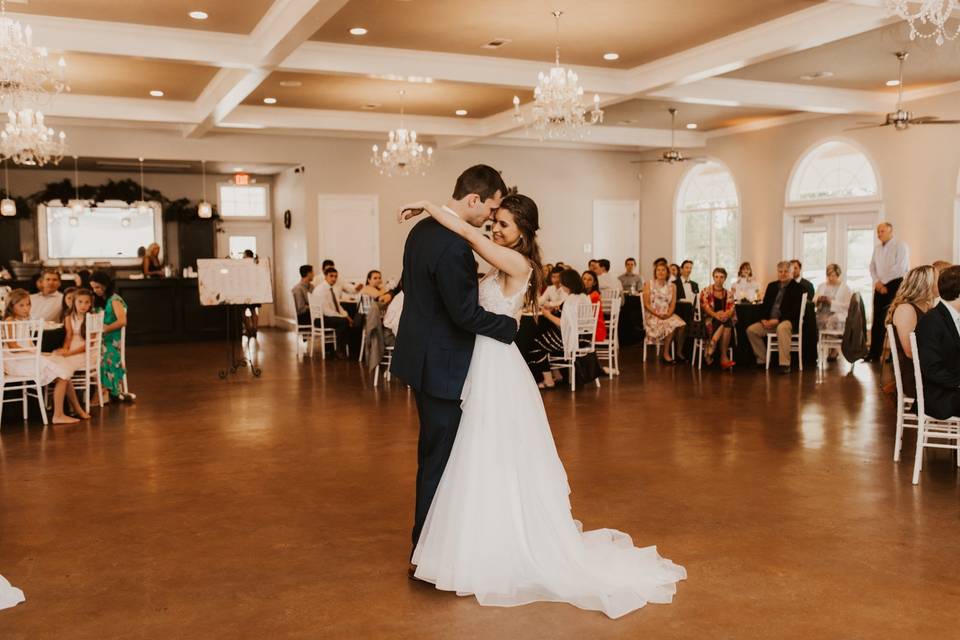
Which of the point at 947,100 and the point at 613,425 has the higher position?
the point at 947,100

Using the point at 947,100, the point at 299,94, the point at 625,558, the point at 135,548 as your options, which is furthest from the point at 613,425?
the point at 947,100

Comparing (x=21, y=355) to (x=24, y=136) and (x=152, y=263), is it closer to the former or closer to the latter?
(x=24, y=136)

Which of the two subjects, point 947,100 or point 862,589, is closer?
point 862,589

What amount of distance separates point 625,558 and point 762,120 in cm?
1218

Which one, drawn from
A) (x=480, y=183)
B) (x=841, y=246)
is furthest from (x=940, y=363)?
(x=841, y=246)

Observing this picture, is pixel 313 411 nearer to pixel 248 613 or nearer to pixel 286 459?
pixel 286 459

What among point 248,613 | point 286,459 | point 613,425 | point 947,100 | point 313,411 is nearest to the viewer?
point 248,613

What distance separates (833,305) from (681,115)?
173 inches

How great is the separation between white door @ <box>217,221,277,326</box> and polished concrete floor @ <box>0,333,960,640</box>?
1086 cm

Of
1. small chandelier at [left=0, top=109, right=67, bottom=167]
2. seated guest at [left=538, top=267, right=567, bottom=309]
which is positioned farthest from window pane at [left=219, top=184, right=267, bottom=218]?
seated guest at [left=538, top=267, right=567, bottom=309]

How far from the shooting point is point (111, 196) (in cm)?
1605

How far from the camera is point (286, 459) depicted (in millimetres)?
5824

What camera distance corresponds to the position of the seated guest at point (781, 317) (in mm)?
10148

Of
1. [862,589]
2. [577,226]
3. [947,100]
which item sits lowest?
[862,589]
